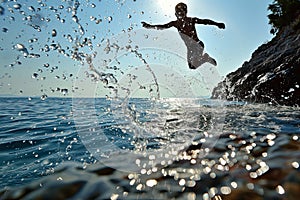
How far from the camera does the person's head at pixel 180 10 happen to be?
951 cm

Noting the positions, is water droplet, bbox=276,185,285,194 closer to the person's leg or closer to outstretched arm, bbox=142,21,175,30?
outstretched arm, bbox=142,21,175,30

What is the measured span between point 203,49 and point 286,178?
996cm

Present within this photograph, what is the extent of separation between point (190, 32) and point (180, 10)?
1151 mm

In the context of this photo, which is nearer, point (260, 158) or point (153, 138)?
point (260, 158)

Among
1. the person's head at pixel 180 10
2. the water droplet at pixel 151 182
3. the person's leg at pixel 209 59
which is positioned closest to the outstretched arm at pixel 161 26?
the person's head at pixel 180 10

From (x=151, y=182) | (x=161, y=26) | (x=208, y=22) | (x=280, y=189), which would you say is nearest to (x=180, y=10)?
(x=161, y=26)

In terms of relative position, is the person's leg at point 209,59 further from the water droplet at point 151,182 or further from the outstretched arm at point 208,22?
the water droplet at point 151,182

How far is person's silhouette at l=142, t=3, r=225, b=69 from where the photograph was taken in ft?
31.1

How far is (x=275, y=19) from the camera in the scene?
2916 cm

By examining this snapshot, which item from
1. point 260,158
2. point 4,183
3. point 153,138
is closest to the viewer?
point 260,158

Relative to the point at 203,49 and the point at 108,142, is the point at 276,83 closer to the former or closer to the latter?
the point at 203,49

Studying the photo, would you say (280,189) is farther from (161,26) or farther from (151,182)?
(161,26)

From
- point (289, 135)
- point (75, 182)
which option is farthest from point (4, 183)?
point (289, 135)

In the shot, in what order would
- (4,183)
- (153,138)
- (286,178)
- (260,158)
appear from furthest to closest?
(153,138)
(4,183)
(260,158)
(286,178)
